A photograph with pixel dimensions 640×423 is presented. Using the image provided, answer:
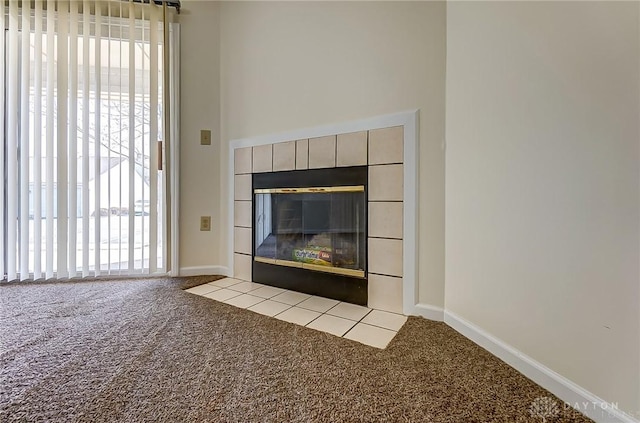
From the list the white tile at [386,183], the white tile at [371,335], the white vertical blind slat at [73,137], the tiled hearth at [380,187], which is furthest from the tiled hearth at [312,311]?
the white vertical blind slat at [73,137]

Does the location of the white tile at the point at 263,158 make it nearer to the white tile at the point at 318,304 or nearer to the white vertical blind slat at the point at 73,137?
the white tile at the point at 318,304

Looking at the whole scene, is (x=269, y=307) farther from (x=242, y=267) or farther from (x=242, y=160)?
(x=242, y=160)

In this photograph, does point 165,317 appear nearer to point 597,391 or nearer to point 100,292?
point 100,292

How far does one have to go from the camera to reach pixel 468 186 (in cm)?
120

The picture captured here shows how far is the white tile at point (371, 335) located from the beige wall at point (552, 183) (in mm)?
357

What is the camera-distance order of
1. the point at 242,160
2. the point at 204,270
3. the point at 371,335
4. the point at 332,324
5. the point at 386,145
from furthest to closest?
the point at 204,270, the point at 242,160, the point at 386,145, the point at 332,324, the point at 371,335

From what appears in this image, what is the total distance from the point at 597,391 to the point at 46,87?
3.14m

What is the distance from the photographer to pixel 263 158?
192cm

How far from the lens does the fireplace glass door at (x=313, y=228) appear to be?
5.21 feet

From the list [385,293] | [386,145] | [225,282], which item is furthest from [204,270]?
[386,145]

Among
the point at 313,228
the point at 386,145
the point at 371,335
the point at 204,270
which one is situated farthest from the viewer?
the point at 204,270

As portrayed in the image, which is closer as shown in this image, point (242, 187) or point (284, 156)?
point (284, 156)

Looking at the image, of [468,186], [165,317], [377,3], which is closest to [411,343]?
[468,186]

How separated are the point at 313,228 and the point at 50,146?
188 centimetres
